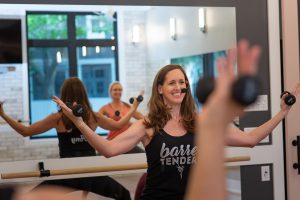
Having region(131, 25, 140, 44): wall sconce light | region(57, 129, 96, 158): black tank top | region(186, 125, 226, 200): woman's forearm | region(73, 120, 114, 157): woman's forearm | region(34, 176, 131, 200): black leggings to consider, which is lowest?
region(34, 176, 131, 200): black leggings

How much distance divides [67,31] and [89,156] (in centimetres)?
109

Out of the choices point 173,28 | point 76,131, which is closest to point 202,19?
point 173,28

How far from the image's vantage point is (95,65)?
3.79 meters

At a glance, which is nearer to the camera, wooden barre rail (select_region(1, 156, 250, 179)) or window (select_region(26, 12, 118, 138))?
wooden barre rail (select_region(1, 156, 250, 179))

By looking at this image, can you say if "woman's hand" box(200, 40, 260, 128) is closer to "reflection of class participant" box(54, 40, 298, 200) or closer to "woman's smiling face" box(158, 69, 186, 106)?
"reflection of class participant" box(54, 40, 298, 200)

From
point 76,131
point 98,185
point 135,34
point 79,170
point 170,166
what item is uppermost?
point 135,34

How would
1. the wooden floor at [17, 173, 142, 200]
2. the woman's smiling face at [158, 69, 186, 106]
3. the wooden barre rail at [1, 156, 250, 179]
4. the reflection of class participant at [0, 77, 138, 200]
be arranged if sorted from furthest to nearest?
the wooden floor at [17, 173, 142, 200]
the reflection of class participant at [0, 77, 138, 200]
the wooden barre rail at [1, 156, 250, 179]
the woman's smiling face at [158, 69, 186, 106]

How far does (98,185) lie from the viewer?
3.22 meters

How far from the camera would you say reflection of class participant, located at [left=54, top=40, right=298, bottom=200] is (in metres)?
2.47

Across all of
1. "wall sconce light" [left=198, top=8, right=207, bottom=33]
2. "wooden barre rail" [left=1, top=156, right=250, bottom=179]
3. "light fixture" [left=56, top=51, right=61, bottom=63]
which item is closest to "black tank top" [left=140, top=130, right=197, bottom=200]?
"wooden barre rail" [left=1, top=156, right=250, bottom=179]

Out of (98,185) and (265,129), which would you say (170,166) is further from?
(98,185)

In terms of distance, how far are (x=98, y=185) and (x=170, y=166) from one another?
2.99 feet

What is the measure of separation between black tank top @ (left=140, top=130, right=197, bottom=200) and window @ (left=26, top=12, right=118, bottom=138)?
0.92 metres

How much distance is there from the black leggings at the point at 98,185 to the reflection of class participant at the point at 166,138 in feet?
2.28
